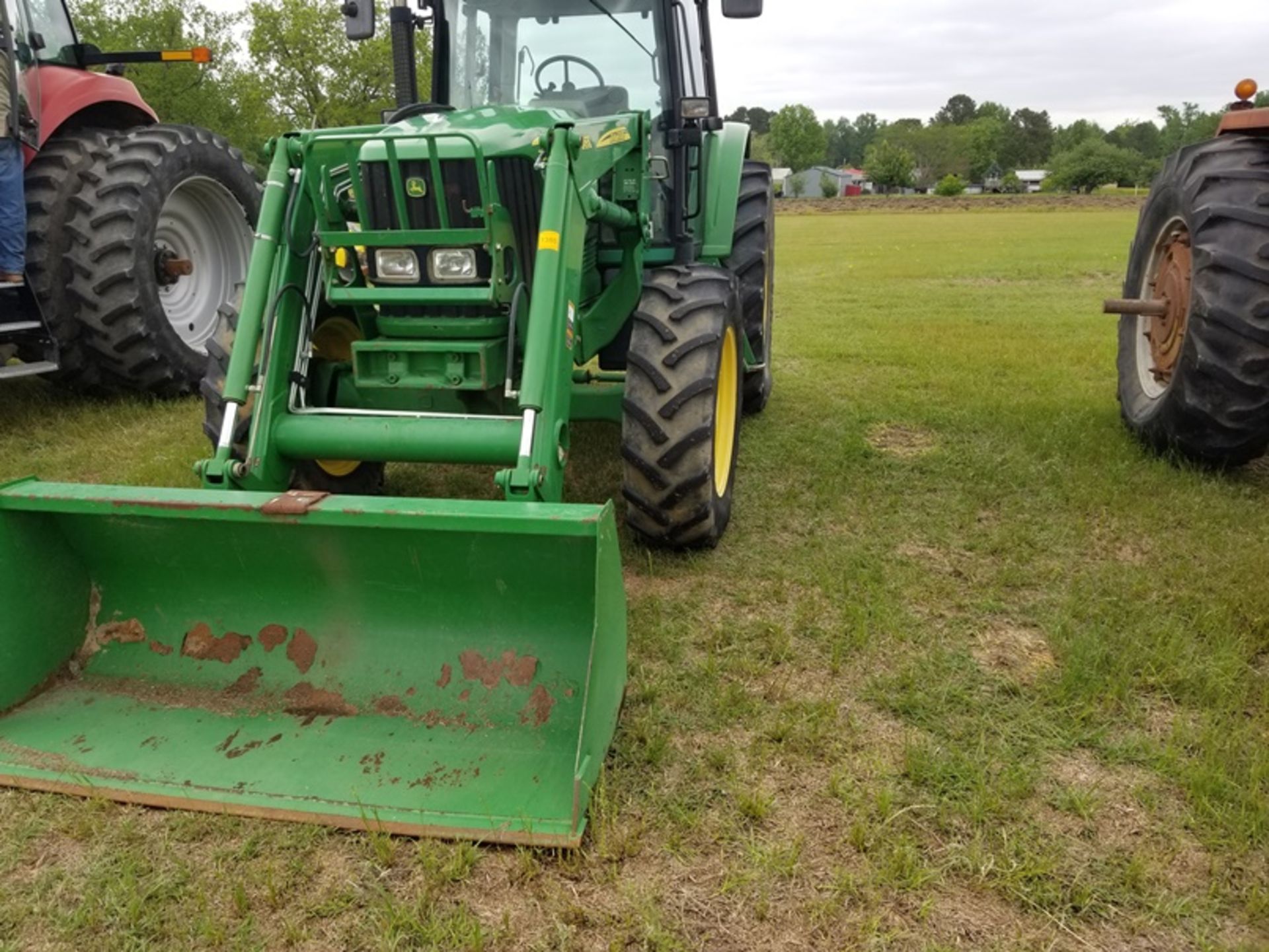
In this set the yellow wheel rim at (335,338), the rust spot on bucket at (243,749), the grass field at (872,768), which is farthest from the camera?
the yellow wheel rim at (335,338)

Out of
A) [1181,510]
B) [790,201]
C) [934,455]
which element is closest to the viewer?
[1181,510]

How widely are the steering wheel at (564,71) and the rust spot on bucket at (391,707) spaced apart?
3085 mm

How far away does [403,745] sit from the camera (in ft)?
8.65

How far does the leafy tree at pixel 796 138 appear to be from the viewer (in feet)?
361

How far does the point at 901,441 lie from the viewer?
572cm

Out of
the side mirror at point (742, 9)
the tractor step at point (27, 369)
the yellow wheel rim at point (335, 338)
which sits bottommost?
the tractor step at point (27, 369)

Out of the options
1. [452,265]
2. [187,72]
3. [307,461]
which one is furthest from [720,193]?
[187,72]

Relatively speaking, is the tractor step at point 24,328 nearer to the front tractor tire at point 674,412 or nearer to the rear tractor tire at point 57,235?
the rear tractor tire at point 57,235

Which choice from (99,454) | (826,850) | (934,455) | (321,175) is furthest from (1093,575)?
(99,454)

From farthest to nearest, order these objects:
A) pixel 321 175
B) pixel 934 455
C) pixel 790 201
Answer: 1. pixel 790 201
2. pixel 934 455
3. pixel 321 175

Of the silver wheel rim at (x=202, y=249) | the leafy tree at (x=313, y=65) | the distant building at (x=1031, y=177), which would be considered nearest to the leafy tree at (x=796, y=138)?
the distant building at (x=1031, y=177)

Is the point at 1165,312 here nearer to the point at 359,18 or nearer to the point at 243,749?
the point at 359,18

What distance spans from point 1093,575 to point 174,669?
10.9ft

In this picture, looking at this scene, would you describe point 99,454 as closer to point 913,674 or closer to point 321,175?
point 321,175
